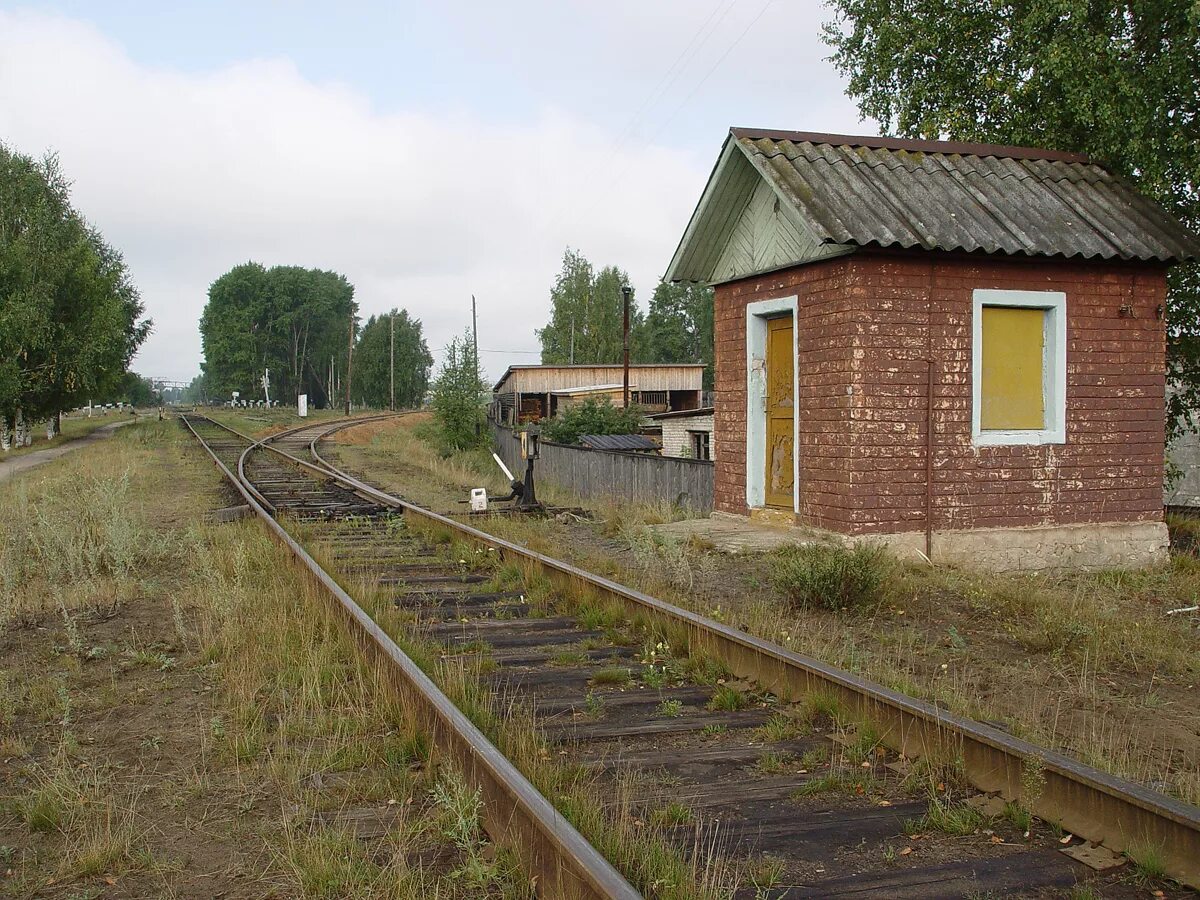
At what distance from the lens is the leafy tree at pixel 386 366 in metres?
103

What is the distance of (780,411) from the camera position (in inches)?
454

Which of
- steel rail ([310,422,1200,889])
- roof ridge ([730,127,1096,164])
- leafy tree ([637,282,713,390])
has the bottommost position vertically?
steel rail ([310,422,1200,889])

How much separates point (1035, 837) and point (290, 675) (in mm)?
3779

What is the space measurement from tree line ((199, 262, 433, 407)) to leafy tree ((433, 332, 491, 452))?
6573 cm

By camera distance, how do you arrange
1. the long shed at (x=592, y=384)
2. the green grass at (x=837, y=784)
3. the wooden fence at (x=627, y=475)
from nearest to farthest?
1. the green grass at (x=837, y=784)
2. the wooden fence at (x=627, y=475)
3. the long shed at (x=592, y=384)

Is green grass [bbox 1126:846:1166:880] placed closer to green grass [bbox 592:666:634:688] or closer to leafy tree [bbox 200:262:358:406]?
green grass [bbox 592:666:634:688]

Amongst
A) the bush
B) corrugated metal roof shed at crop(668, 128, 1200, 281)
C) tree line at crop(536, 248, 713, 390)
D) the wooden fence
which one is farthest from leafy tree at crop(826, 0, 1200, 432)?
tree line at crop(536, 248, 713, 390)

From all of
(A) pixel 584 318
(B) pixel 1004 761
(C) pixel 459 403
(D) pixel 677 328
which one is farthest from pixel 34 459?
(D) pixel 677 328

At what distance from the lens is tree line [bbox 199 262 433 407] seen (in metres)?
104

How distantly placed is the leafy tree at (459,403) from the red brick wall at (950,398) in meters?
24.3

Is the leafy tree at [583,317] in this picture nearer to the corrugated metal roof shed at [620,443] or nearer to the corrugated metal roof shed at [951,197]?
the corrugated metal roof shed at [620,443]

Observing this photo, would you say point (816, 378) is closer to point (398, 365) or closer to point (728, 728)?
point (728, 728)

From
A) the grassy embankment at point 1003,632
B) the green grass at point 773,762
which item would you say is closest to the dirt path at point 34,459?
the grassy embankment at point 1003,632

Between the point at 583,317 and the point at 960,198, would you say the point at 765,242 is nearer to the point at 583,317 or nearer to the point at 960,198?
the point at 960,198
